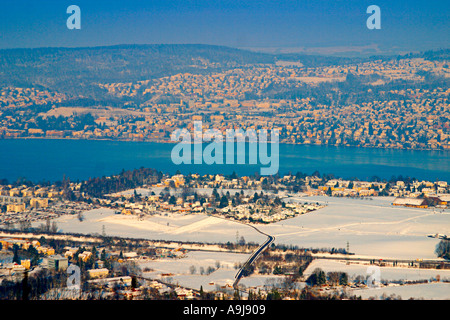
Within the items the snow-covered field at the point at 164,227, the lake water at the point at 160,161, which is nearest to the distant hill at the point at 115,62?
the lake water at the point at 160,161

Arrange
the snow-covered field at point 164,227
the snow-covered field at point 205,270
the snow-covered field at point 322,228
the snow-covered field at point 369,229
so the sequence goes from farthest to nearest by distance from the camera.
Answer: the snow-covered field at point 164,227 < the snow-covered field at point 322,228 < the snow-covered field at point 369,229 < the snow-covered field at point 205,270

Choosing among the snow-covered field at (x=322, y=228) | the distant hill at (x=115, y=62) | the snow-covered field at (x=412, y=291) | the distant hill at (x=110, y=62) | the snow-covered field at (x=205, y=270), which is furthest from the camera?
the distant hill at (x=110, y=62)

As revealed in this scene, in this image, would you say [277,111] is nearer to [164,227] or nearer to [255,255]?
[164,227]

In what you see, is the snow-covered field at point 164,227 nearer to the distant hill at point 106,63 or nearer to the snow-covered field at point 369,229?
the snow-covered field at point 369,229

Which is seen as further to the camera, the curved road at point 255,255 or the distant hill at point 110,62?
the distant hill at point 110,62

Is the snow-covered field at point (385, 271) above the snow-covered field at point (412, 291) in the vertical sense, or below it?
below

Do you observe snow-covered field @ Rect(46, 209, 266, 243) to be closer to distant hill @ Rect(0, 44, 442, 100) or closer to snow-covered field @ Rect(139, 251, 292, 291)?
snow-covered field @ Rect(139, 251, 292, 291)

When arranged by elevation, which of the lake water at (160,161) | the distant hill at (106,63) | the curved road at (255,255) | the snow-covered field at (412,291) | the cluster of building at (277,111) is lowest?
the lake water at (160,161)

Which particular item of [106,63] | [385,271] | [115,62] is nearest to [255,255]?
[385,271]

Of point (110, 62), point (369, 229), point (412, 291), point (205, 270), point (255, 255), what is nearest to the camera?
point (412, 291)
